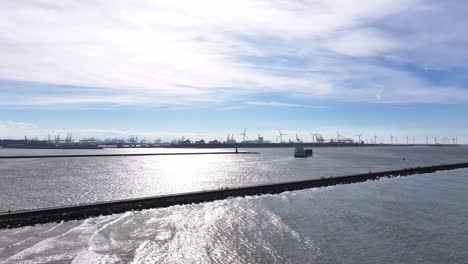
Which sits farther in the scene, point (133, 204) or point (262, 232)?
point (133, 204)

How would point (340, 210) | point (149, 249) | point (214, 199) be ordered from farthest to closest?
point (214, 199), point (340, 210), point (149, 249)

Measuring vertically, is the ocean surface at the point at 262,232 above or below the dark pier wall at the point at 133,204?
below

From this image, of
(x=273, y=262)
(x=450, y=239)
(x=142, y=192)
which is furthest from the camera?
(x=142, y=192)

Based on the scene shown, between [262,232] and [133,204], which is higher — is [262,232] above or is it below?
below

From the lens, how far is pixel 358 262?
70.7 feet

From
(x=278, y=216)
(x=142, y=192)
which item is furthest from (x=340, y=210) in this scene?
(x=142, y=192)

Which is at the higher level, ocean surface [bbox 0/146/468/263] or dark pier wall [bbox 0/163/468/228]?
dark pier wall [bbox 0/163/468/228]

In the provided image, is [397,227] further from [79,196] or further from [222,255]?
[79,196]

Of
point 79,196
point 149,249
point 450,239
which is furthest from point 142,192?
point 450,239

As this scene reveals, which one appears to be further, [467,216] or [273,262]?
[467,216]

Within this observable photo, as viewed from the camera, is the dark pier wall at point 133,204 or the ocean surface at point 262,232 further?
the dark pier wall at point 133,204

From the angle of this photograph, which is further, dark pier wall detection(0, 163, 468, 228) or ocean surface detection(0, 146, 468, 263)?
dark pier wall detection(0, 163, 468, 228)

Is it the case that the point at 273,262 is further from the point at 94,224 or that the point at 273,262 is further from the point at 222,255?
the point at 94,224

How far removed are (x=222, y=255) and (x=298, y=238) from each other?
22.4ft
